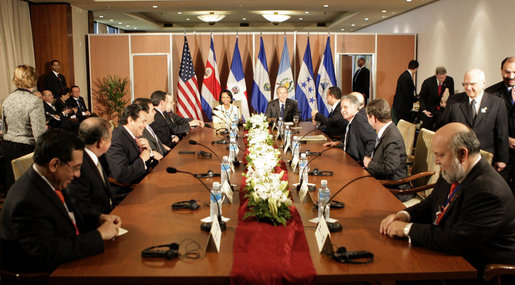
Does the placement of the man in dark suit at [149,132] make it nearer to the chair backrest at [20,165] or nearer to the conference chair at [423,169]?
the chair backrest at [20,165]

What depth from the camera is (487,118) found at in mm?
4516

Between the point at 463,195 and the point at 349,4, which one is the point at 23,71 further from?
the point at 349,4

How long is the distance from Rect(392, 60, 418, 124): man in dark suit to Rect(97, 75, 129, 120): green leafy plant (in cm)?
571

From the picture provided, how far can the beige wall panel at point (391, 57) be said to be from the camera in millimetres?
10281

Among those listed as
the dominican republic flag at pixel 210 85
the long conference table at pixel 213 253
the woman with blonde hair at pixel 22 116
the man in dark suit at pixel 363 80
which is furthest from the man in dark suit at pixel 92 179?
the man in dark suit at pixel 363 80

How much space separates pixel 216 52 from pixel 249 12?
2980mm

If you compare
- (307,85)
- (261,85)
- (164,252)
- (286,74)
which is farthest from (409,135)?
(261,85)

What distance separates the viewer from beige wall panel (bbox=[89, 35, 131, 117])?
10203 millimetres

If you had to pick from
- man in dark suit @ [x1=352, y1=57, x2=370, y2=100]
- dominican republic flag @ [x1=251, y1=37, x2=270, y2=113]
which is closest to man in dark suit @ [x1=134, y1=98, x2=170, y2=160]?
dominican republic flag @ [x1=251, y1=37, x2=270, y2=113]

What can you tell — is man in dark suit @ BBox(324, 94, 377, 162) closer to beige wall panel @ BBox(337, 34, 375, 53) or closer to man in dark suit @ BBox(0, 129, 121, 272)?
man in dark suit @ BBox(0, 129, 121, 272)

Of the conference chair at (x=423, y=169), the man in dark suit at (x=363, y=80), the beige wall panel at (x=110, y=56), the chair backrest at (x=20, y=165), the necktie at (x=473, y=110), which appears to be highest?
the beige wall panel at (x=110, y=56)

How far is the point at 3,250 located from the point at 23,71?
314 cm

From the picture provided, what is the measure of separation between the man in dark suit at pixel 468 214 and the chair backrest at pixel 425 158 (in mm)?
1845

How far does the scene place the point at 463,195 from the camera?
219 centimetres
